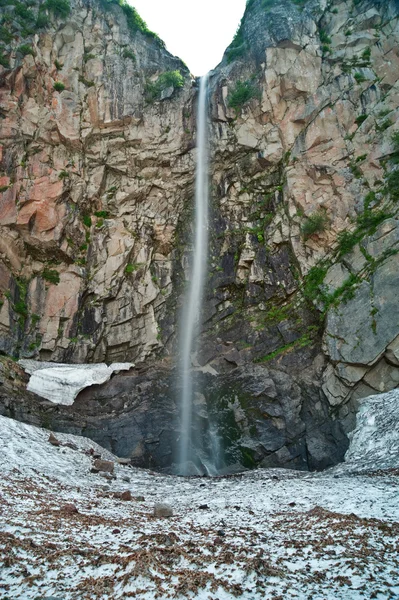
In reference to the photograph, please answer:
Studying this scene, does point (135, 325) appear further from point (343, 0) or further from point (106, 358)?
point (343, 0)

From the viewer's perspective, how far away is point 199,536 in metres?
7.12

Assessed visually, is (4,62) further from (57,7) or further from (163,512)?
(163,512)

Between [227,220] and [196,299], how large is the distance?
15.8ft

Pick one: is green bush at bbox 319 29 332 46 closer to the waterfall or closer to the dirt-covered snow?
the waterfall

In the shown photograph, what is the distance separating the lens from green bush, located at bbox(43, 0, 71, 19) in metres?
25.7

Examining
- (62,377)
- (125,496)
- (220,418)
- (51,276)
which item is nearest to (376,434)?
(220,418)

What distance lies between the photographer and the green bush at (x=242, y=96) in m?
25.1

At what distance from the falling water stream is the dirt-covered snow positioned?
17.2ft

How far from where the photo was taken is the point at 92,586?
504cm

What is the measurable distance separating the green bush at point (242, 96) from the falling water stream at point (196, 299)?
179cm

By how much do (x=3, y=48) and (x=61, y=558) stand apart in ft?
85.4

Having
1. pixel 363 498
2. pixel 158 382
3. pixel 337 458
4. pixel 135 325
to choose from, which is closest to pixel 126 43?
pixel 135 325

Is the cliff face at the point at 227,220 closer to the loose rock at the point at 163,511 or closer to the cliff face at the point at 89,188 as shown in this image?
the cliff face at the point at 89,188

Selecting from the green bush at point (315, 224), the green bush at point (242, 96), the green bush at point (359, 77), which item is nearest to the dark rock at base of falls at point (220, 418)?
the green bush at point (315, 224)
